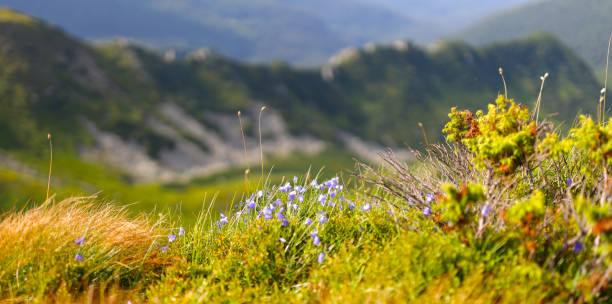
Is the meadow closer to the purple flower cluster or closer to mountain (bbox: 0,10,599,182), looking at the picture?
the purple flower cluster

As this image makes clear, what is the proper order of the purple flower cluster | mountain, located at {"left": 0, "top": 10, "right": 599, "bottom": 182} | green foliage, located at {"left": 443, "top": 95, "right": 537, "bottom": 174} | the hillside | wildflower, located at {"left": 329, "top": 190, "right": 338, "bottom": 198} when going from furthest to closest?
mountain, located at {"left": 0, "top": 10, "right": 599, "bottom": 182} < the hillside < wildflower, located at {"left": 329, "top": 190, "right": 338, "bottom": 198} < the purple flower cluster < green foliage, located at {"left": 443, "top": 95, "right": 537, "bottom": 174}

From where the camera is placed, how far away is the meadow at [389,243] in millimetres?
4191

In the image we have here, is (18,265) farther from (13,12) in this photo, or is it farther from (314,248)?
(13,12)

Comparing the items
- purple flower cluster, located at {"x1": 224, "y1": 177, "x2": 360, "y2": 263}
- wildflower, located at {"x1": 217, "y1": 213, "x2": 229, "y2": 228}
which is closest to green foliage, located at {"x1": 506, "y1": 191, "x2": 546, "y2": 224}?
purple flower cluster, located at {"x1": 224, "y1": 177, "x2": 360, "y2": 263}

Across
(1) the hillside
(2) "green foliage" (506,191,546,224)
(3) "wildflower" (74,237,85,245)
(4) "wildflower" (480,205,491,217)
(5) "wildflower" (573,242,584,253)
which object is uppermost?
(1) the hillside

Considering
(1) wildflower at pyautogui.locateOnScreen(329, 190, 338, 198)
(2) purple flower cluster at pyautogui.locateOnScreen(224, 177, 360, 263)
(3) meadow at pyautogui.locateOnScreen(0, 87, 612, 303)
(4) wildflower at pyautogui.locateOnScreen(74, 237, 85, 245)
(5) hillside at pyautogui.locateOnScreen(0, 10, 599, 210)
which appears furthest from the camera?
(5) hillside at pyautogui.locateOnScreen(0, 10, 599, 210)

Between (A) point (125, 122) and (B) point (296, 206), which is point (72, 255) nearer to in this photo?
(B) point (296, 206)

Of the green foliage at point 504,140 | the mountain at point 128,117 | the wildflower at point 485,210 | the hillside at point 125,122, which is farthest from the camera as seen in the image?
the mountain at point 128,117

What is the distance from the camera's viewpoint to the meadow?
13.8 feet

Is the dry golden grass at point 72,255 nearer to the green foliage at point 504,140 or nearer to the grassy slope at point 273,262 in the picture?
the grassy slope at point 273,262

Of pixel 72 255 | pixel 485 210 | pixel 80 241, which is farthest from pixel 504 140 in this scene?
pixel 72 255

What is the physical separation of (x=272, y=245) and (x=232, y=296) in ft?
2.70

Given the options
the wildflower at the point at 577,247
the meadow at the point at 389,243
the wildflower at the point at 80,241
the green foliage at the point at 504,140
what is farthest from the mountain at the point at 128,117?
the wildflower at the point at 577,247

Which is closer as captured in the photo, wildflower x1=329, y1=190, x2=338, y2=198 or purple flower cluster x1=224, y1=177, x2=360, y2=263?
purple flower cluster x1=224, y1=177, x2=360, y2=263
